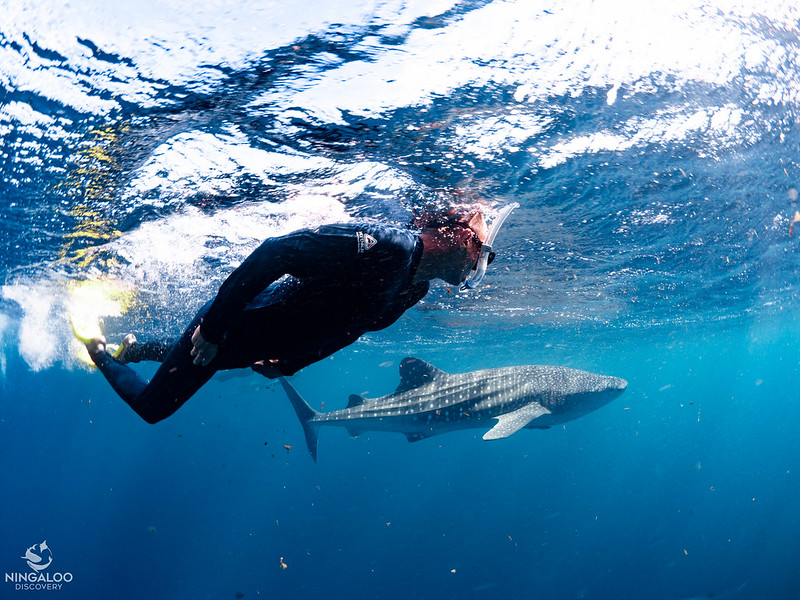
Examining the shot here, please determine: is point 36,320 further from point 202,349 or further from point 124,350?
point 202,349

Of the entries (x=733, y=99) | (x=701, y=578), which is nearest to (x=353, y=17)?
(x=733, y=99)

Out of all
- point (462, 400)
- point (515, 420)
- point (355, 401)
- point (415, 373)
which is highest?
point (415, 373)

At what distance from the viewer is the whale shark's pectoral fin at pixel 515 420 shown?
8.23m

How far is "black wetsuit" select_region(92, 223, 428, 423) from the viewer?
265 cm

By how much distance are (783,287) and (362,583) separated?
33668mm

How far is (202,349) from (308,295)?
0.83 meters

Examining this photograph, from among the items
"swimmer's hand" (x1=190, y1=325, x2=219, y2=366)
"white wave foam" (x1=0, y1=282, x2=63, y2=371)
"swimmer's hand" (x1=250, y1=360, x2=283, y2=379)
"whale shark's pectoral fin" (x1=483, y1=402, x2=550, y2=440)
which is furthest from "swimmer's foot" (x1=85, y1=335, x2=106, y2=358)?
"white wave foam" (x1=0, y1=282, x2=63, y2=371)

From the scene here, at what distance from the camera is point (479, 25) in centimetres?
445

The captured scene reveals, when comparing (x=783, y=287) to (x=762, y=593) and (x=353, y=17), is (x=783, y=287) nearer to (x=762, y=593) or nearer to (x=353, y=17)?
(x=762, y=593)

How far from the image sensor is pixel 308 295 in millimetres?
2941

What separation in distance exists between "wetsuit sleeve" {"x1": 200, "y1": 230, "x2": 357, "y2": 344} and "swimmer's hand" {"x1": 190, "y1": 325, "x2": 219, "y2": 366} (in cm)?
27

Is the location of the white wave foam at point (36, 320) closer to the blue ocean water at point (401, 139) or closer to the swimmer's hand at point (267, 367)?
the blue ocean water at point (401, 139)

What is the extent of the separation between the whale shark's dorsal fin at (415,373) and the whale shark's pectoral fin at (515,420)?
1.98 m

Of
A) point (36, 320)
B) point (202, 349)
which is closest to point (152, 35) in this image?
point (202, 349)
